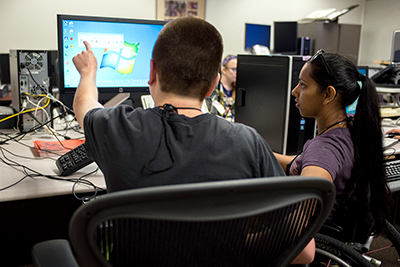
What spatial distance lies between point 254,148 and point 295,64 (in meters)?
1.02

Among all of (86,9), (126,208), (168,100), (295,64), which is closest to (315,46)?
(86,9)

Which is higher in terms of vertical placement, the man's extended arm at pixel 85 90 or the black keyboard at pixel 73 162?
the man's extended arm at pixel 85 90

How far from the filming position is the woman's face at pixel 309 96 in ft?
4.36

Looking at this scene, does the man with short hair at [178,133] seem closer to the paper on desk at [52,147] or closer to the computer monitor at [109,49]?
the paper on desk at [52,147]

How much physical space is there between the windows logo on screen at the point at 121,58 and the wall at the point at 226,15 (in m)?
3.46

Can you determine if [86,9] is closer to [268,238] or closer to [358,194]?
[358,194]

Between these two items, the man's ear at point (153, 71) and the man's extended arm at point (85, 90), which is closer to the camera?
the man's ear at point (153, 71)

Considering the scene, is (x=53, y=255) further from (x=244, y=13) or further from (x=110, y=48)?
(x=244, y=13)

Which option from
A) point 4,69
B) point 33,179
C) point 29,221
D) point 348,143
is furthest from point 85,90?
point 4,69

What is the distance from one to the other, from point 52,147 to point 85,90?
649 mm

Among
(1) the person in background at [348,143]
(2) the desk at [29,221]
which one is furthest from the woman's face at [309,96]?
(2) the desk at [29,221]

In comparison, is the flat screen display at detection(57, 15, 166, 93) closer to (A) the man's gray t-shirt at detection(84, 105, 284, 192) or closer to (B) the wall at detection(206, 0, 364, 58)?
(A) the man's gray t-shirt at detection(84, 105, 284, 192)

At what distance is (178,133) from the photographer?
757mm

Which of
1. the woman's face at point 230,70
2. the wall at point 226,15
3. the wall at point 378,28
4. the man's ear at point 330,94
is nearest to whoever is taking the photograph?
the man's ear at point 330,94
